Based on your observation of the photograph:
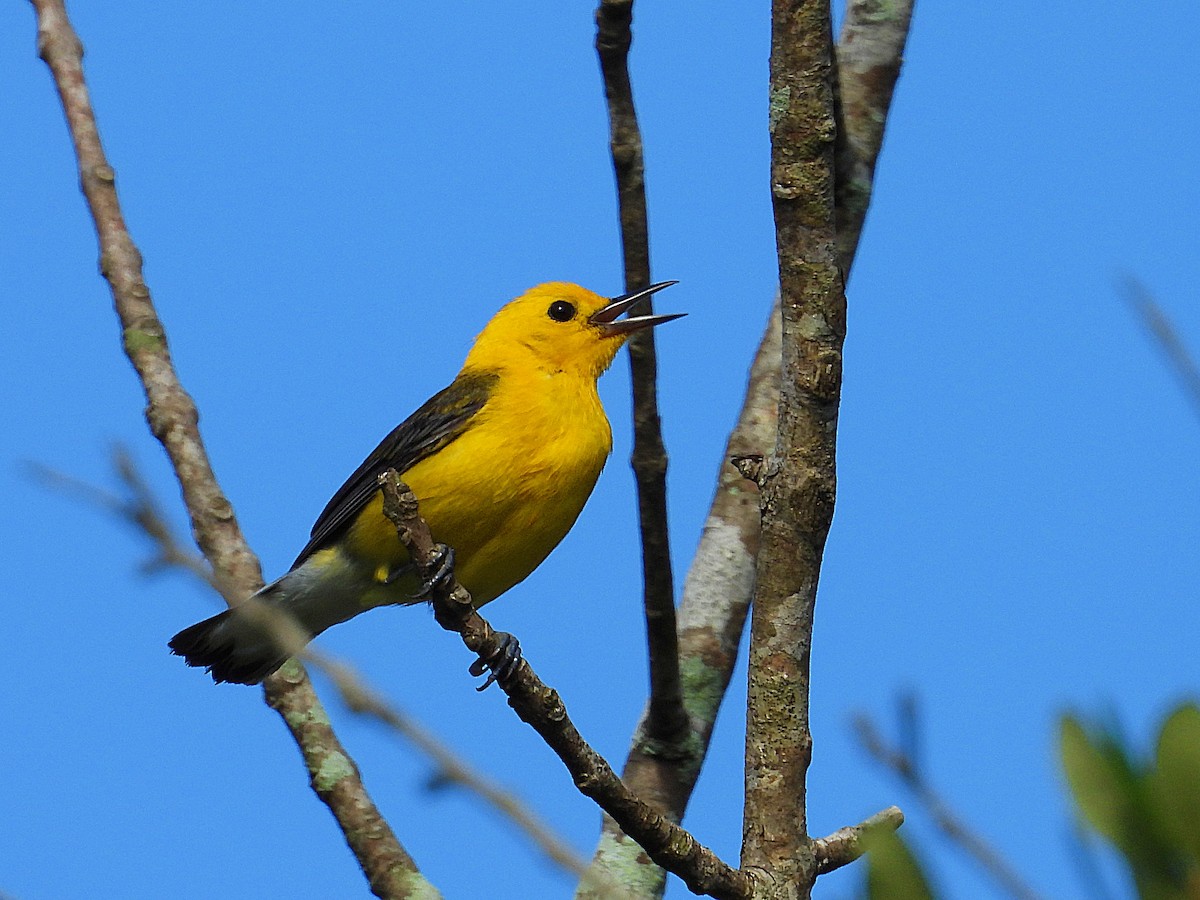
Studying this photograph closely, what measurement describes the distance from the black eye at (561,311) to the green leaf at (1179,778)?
19.2 feet

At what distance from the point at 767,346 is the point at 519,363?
3.83 ft

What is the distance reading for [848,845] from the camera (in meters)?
3.38

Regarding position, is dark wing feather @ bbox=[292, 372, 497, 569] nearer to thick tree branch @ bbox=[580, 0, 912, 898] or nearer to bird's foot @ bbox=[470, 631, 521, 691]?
thick tree branch @ bbox=[580, 0, 912, 898]

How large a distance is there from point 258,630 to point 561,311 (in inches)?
85.8

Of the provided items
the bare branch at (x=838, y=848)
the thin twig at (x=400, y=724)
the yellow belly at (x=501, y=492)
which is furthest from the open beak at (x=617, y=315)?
the thin twig at (x=400, y=724)

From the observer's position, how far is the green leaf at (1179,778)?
152cm

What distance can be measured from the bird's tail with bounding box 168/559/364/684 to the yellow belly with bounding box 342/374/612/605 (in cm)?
18

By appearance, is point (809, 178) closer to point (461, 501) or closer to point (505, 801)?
point (505, 801)

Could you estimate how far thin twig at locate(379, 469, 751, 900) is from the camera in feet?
10.5

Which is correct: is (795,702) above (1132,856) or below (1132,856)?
above

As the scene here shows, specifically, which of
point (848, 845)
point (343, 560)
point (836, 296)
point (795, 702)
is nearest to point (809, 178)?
point (836, 296)

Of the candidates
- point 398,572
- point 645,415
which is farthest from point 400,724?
point 398,572

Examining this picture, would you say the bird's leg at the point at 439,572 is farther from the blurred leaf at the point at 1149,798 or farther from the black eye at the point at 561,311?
the black eye at the point at 561,311

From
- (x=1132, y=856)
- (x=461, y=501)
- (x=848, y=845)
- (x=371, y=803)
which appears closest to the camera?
(x=1132, y=856)
